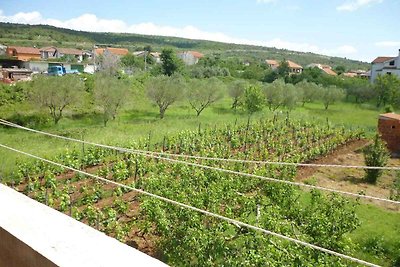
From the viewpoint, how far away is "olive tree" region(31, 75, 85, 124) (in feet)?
76.1

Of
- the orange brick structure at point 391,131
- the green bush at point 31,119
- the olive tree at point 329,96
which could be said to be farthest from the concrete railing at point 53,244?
the olive tree at point 329,96

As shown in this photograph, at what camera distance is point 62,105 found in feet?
79.3

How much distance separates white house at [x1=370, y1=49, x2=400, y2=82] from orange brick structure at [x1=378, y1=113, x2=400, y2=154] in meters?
32.4

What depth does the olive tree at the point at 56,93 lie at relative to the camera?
23.2 meters

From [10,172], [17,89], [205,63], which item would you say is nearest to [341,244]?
[10,172]

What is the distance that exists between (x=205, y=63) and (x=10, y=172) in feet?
171

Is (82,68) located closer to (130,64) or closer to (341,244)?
(130,64)

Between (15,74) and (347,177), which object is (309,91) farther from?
(15,74)

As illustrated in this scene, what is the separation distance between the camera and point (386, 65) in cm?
5150

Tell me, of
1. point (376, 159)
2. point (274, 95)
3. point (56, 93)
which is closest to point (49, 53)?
point (56, 93)

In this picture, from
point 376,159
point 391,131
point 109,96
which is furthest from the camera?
point 109,96

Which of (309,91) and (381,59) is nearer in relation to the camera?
(309,91)

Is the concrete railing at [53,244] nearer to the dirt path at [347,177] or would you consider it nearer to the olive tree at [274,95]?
the dirt path at [347,177]

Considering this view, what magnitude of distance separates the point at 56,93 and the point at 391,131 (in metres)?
19.1
